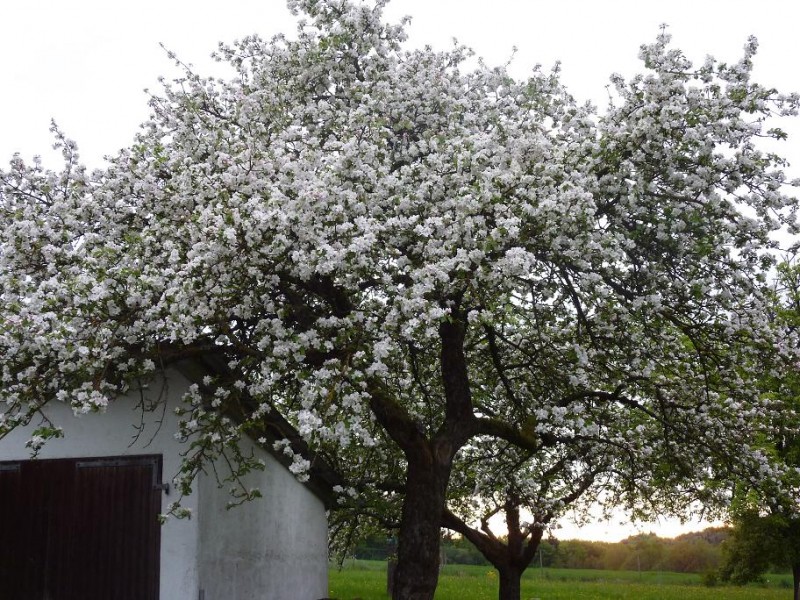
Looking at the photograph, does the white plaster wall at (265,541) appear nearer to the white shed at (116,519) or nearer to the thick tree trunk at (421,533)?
the white shed at (116,519)

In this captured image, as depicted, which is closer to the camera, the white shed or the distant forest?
the white shed

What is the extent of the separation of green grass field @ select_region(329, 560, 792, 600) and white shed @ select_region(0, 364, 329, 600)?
42.3 ft

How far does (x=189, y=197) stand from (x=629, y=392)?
8.61 meters

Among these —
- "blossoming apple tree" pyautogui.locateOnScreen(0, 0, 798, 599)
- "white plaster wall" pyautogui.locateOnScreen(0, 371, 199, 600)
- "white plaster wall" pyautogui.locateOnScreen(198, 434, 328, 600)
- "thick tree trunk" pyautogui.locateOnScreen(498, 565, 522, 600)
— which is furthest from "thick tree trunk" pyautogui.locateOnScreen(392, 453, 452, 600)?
"thick tree trunk" pyautogui.locateOnScreen(498, 565, 522, 600)

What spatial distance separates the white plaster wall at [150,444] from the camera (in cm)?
1163

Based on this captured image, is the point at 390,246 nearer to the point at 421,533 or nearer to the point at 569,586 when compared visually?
the point at 421,533

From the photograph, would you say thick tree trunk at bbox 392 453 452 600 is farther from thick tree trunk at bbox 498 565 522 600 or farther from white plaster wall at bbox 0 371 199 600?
thick tree trunk at bbox 498 565 522 600

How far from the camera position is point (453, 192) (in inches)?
436

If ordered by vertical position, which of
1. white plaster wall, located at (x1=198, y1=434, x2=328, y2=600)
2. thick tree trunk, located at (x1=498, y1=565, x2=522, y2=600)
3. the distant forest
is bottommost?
the distant forest

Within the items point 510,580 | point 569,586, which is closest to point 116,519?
point 510,580

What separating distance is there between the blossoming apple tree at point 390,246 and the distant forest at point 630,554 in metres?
26.9

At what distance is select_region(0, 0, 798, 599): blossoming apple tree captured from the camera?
10008 mm

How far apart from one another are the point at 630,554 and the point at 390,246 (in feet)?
145

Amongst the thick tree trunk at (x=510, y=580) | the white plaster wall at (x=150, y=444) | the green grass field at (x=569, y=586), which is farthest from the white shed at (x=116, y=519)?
the green grass field at (x=569, y=586)
